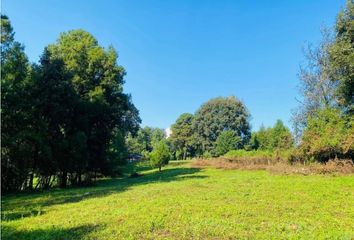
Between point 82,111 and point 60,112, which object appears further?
point 82,111

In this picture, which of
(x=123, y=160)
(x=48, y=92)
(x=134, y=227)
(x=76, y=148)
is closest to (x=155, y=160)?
(x=123, y=160)

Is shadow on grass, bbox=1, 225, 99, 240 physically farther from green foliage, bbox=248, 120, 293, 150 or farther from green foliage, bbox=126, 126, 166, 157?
green foliage, bbox=126, 126, 166, 157

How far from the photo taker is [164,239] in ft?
21.8

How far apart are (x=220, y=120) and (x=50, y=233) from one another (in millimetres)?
64062

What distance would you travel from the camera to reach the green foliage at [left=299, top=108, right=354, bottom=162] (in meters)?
22.2

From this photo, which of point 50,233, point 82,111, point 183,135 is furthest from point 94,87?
point 183,135

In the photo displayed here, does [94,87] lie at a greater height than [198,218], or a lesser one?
greater

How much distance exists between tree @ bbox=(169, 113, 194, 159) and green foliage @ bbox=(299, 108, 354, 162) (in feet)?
178

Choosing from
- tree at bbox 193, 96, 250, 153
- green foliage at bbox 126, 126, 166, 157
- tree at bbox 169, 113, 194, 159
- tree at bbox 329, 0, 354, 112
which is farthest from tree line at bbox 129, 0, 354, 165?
green foliage at bbox 126, 126, 166, 157

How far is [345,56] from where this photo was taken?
2252 centimetres

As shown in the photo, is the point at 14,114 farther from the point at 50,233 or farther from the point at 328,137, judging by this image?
the point at 328,137

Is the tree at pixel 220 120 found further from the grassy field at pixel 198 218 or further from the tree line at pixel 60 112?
the grassy field at pixel 198 218

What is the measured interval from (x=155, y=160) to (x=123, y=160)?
4551 millimetres

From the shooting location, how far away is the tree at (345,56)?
22703 millimetres
